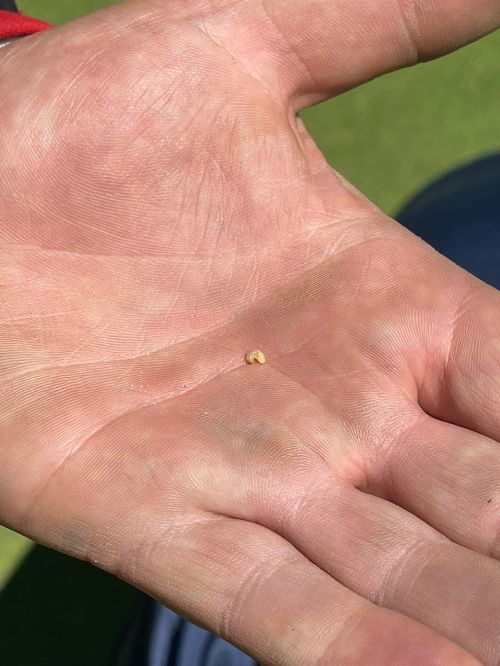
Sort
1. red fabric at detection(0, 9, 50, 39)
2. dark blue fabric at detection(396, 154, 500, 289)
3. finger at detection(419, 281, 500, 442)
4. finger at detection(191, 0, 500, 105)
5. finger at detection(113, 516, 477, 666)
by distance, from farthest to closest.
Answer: dark blue fabric at detection(396, 154, 500, 289)
red fabric at detection(0, 9, 50, 39)
finger at detection(191, 0, 500, 105)
finger at detection(419, 281, 500, 442)
finger at detection(113, 516, 477, 666)

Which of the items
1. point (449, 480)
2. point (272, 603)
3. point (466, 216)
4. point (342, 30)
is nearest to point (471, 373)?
point (449, 480)

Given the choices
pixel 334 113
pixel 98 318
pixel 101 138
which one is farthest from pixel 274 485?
pixel 334 113

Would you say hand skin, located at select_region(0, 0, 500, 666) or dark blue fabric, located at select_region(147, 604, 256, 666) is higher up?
hand skin, located at select_region(0, 0, 500, 666)

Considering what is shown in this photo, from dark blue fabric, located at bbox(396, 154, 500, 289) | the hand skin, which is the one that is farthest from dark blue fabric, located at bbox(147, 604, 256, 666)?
dark blue fabric, located at bbox(396, 154, 500, 289)

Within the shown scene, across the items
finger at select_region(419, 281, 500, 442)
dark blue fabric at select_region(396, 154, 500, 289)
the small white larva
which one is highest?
the small white larva

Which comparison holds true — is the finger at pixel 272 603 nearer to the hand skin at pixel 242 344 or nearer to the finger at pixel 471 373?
the hand skin at pixel 242 344

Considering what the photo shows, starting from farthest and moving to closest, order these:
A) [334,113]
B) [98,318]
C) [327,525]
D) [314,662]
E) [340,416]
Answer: [334,113], [98,318], [340,416], [327,525], [314,662]

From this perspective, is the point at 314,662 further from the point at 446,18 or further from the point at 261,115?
the point at 446,18

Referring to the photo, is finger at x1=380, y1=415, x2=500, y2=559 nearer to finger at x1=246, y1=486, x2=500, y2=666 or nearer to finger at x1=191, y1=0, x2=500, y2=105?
finger at x1=246, y1=486, x2=500, y2=666

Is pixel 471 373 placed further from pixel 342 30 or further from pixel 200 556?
pixel 342 30
